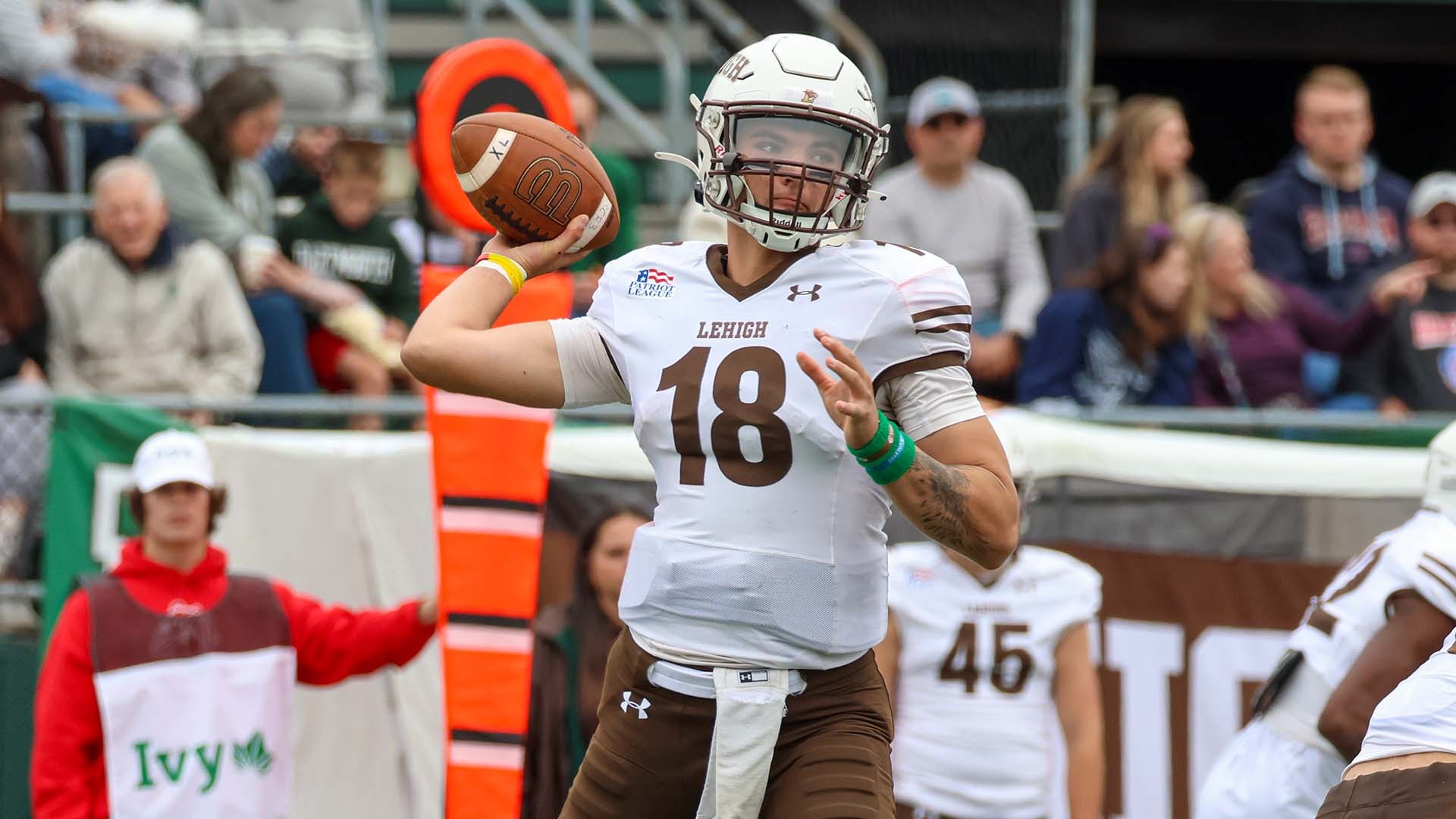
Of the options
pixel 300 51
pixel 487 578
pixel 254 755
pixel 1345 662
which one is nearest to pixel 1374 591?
pixel 1345 662

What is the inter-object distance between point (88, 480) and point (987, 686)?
291cm

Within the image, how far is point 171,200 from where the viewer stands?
25.4ft

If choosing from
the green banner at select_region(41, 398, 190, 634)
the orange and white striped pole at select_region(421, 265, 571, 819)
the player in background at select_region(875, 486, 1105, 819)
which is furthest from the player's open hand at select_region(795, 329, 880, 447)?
the green banner at select_region(41, 398, 190, 634)

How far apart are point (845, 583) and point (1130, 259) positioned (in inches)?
167

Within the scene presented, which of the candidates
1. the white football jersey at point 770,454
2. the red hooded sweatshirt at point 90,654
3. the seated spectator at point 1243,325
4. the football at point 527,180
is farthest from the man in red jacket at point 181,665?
the seated spectator at point 1243,325

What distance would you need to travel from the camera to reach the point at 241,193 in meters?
8.00

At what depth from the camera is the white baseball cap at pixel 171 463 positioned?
5.50m

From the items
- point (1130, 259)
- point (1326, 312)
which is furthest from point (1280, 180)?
point (1130, 259)

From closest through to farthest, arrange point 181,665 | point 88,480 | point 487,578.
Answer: point 487,578 < point 181,665 < point 88,480

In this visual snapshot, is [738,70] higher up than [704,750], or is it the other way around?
[738,70]

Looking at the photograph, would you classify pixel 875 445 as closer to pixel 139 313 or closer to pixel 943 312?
pixel 943 312

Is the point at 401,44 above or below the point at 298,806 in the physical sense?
above

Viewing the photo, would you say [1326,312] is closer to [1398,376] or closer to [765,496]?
[1398,376]

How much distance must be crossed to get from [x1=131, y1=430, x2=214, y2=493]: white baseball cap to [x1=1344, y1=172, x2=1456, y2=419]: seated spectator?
4.49 metres
